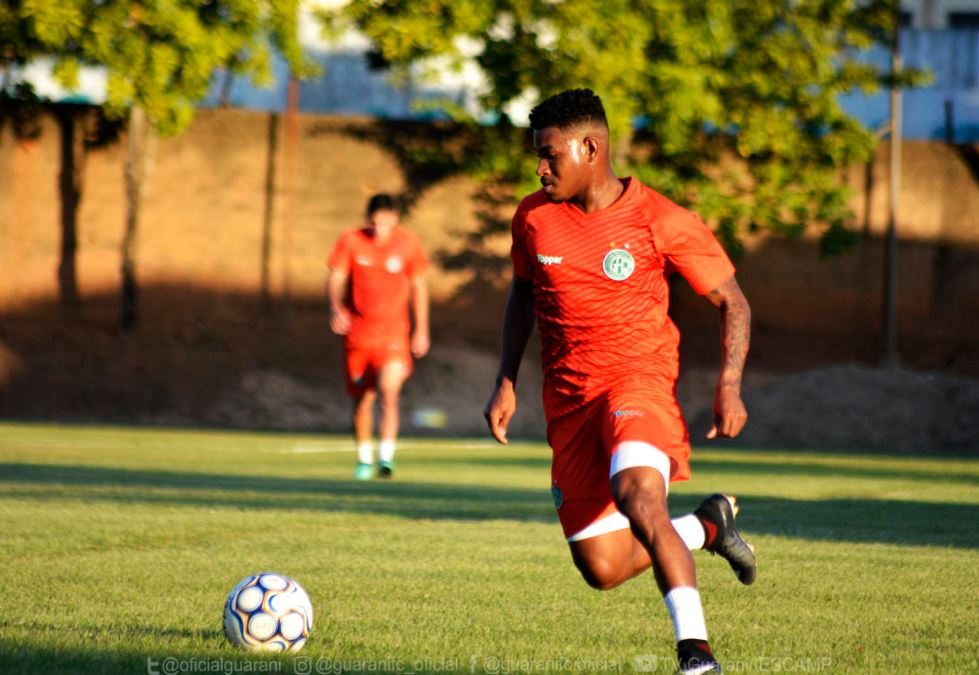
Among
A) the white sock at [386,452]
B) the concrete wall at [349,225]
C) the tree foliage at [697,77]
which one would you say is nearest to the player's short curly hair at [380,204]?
the white sock at [386,452]

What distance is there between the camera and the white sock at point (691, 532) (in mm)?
5879

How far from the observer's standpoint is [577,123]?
5605mm

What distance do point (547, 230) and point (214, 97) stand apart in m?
22.7

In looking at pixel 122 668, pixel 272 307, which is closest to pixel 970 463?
pixel 272 307

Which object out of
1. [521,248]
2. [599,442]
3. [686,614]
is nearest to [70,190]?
[521,248]

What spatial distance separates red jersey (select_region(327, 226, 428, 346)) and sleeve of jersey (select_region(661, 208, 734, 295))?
28.7ft

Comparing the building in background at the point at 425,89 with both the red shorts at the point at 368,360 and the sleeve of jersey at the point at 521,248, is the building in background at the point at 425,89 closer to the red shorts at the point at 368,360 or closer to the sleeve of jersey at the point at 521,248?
the red shorts at the point at 368,360

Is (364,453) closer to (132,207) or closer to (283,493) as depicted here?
(283,493)

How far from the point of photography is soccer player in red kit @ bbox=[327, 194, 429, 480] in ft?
46.5

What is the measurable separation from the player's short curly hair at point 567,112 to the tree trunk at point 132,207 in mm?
21835

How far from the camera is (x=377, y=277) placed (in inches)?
566

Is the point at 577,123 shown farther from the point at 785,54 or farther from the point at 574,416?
the point at 785,54

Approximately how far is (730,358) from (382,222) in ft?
29.2

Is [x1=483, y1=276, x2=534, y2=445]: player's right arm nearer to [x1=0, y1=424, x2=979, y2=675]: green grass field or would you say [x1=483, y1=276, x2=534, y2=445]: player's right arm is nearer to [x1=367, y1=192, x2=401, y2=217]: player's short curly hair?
[x1=0, y1=424, x2=979, y2=675]: green grass field
